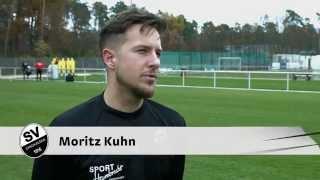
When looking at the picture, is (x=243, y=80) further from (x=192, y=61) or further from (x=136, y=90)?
(x=136, y=90)

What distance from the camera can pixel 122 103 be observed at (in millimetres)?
2949

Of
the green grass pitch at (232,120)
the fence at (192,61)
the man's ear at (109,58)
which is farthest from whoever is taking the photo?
the fence at (192,61)

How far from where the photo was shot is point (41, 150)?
129 inches

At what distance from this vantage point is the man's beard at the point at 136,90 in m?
2.87

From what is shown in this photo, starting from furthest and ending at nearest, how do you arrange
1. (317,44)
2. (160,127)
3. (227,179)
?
(317,44), (227,179), (160,127)

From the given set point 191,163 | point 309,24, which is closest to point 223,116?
point 191,163

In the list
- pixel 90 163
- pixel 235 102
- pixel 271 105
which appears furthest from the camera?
pixel 235 102

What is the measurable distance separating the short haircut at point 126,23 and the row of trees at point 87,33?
66401 millimetres

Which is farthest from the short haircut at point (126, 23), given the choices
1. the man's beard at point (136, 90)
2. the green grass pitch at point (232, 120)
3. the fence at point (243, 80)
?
the fence at point (243, 80)

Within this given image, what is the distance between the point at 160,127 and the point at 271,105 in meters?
18.6

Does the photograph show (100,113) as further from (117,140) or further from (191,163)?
(191,163)

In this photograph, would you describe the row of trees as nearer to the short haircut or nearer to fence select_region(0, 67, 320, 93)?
fence select_region(0, 67, 320, 93)

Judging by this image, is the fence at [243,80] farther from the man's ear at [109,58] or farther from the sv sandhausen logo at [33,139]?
the man's ear at [109,58]

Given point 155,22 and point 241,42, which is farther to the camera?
point 241,42
